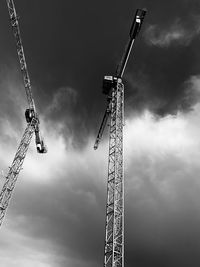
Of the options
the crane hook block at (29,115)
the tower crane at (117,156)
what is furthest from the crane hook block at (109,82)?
the crane hook block at (29,115)

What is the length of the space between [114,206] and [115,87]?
21854 mm

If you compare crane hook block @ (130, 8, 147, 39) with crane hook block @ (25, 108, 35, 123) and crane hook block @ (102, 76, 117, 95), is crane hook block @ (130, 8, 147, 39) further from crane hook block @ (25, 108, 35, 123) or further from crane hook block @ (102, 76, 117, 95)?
crane hook block @ (25, 108, 35, 123)

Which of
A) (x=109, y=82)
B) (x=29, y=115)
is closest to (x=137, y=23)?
(x=109, y=82)

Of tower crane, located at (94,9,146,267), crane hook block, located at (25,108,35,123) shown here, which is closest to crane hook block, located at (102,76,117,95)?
tower crane, located at (94,9,146,267)

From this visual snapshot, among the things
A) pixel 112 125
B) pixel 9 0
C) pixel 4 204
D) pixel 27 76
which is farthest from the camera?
pixel 27 76

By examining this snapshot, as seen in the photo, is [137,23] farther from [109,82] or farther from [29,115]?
[29,115]

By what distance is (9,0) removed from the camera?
174 ft

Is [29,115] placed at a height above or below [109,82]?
above

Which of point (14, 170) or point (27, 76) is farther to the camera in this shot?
point (27, 76)

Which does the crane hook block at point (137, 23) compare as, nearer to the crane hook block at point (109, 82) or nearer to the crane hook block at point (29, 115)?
the crane hook block at point (109, 82)

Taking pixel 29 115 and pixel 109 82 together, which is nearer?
pixel 109 82

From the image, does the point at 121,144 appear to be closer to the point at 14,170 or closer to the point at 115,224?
the point at 115,224

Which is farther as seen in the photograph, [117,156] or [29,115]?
[29,115]

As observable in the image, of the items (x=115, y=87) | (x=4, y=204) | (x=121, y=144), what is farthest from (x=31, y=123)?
(x=121, y=144)
